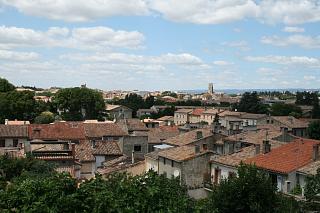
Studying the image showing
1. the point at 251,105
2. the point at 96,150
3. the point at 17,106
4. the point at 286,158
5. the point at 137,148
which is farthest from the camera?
the point at 251,105

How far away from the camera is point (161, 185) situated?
19250 millimetres

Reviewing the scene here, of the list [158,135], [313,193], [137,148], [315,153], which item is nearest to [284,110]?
[158,135]

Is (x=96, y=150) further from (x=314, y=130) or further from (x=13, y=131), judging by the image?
(x=314, y=130)

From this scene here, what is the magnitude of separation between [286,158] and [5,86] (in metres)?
73.5

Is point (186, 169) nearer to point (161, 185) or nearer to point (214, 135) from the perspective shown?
point (214, 135)

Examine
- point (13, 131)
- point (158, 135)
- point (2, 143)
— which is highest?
point (13, 131)

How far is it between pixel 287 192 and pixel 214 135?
49.8ft

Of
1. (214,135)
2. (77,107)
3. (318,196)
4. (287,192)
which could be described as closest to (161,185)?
(318,196)

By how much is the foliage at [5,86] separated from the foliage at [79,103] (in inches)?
402

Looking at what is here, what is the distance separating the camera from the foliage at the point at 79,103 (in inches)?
4003

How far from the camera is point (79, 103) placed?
10200 centimetres

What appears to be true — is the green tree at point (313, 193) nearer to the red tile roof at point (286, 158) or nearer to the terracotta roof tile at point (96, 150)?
the red tile roof at point (286, 158)

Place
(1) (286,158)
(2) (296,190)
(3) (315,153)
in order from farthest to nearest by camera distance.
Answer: (1) (286,158), (3) (315,153), (2) (296,190)

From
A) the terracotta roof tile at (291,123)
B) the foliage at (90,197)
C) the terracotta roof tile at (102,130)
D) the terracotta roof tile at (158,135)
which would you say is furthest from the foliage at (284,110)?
the foliage at (90,197)
